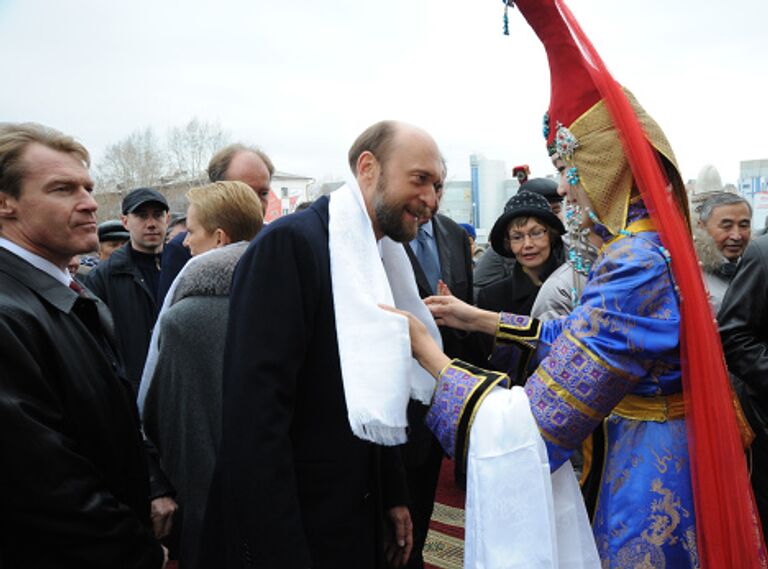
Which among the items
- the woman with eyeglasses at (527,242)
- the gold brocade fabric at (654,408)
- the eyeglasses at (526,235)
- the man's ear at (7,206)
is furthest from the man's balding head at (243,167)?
the gold brocade fabric at (654,408)

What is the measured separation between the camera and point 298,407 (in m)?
1.70

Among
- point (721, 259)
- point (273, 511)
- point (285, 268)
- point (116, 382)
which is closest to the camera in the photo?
point (273, 511)

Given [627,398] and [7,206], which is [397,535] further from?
[7,206]

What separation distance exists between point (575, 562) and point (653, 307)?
0.78m

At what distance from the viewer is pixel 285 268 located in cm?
163

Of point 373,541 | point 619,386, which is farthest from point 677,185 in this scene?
point 373,541

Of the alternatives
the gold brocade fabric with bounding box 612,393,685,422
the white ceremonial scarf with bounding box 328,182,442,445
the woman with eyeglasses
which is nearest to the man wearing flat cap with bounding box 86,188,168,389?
the woman with eyeglasses

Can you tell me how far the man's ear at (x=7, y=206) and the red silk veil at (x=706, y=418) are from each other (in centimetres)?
188

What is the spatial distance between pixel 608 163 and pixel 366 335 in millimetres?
979

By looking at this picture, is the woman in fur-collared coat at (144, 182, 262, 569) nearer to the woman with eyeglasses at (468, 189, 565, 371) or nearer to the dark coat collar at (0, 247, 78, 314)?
the dark coat collar at (0, 247, 78, 314)

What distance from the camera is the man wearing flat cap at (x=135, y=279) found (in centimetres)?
406

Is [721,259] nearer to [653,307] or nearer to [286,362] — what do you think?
[653,307]

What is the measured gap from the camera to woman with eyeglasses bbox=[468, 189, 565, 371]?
383cm

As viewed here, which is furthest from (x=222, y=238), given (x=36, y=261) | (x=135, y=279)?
(x=135, y=279)
